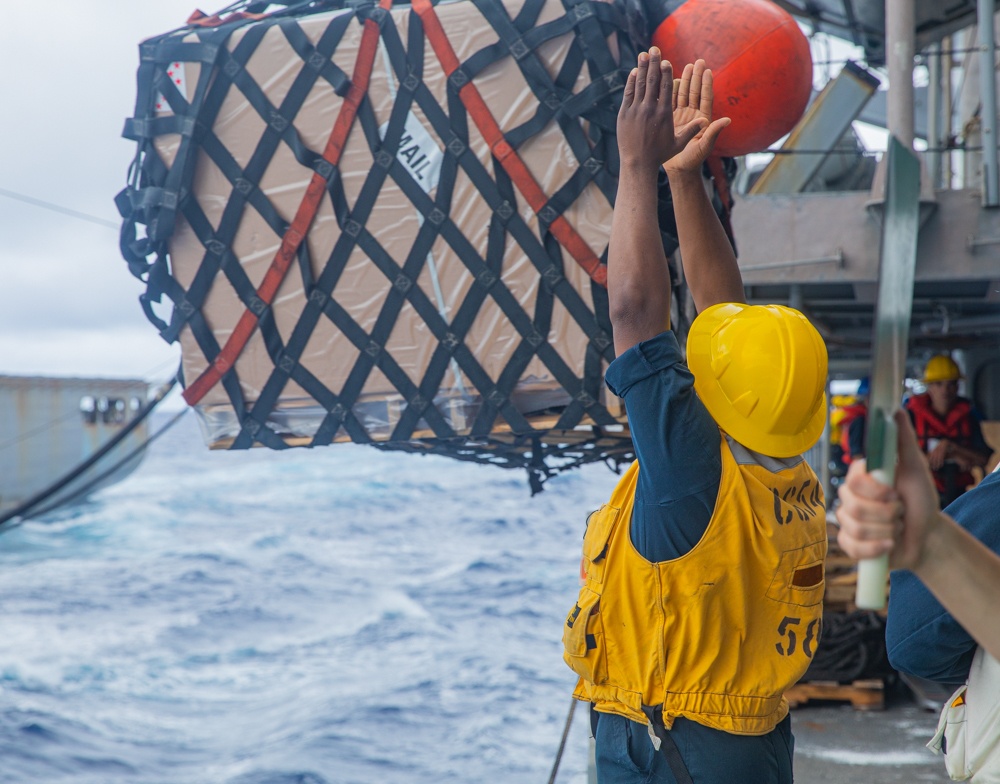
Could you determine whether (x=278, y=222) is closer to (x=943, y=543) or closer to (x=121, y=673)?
(x=943, y=543)

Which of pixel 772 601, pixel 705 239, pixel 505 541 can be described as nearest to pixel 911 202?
pixel 772 601

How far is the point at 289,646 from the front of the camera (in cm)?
2553

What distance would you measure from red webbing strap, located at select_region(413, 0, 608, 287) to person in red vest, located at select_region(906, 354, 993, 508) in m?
6.95

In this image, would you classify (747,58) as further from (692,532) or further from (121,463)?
(121,463)

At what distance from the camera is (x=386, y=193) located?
3.83m

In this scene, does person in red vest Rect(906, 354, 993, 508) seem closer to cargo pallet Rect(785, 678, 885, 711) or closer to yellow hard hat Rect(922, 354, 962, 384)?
yellow hard hat Rect(922, 354, 962, 384)

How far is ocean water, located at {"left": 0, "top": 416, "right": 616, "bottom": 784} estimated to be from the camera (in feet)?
55.0

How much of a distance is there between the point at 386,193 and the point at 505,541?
128ft

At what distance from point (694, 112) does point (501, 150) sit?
3.60ft

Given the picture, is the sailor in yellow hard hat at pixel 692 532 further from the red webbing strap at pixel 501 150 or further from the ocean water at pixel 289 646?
the ocean water at pixel 289 646

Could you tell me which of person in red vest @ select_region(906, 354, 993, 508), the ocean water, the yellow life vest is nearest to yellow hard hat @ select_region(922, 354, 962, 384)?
person in red vest @ select_region(906, 354, 993, 508)

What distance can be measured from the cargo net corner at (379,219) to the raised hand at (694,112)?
810mm

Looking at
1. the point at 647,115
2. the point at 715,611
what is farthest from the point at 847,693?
the point at 647,115

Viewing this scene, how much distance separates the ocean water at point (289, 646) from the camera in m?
16.8
